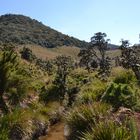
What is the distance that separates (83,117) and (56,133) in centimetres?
627

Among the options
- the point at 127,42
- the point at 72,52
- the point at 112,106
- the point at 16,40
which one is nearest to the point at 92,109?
the point at 112,106

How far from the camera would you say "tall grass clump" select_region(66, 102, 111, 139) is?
15.3 meters

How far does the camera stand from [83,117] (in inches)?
607

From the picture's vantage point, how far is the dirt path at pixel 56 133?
20688 millimetres

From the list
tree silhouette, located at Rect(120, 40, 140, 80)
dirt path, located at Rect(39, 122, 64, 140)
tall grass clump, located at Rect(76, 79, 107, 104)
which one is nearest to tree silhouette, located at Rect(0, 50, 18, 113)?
dirt path, located at Rect(39, 122, 64, 140)

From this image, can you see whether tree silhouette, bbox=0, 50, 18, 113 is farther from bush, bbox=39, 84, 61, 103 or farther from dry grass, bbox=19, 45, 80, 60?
dry grass, bbox=19, 45, 80, 60

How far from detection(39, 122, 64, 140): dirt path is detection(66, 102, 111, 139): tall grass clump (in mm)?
4621

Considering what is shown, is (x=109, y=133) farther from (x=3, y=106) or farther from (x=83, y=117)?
(x=3, y=106)

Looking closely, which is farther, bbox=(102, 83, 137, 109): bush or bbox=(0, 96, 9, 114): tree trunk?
bbox=(0, 96, 9, 114): tree trunk

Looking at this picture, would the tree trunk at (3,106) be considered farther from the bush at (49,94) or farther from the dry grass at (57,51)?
the dry grass at (57,51)

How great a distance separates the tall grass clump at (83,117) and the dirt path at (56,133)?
4.62m

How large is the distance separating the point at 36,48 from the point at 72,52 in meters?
28.5

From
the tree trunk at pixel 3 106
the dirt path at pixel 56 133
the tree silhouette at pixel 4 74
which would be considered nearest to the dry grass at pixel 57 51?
the tree silhouette at pixel 4 74

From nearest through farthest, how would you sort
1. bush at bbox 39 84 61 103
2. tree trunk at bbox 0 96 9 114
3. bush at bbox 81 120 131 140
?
bush at bbox 81 120 131 140
tree trunk at bbox 0 96 9 114
bush at bbox 39 84 61 103
